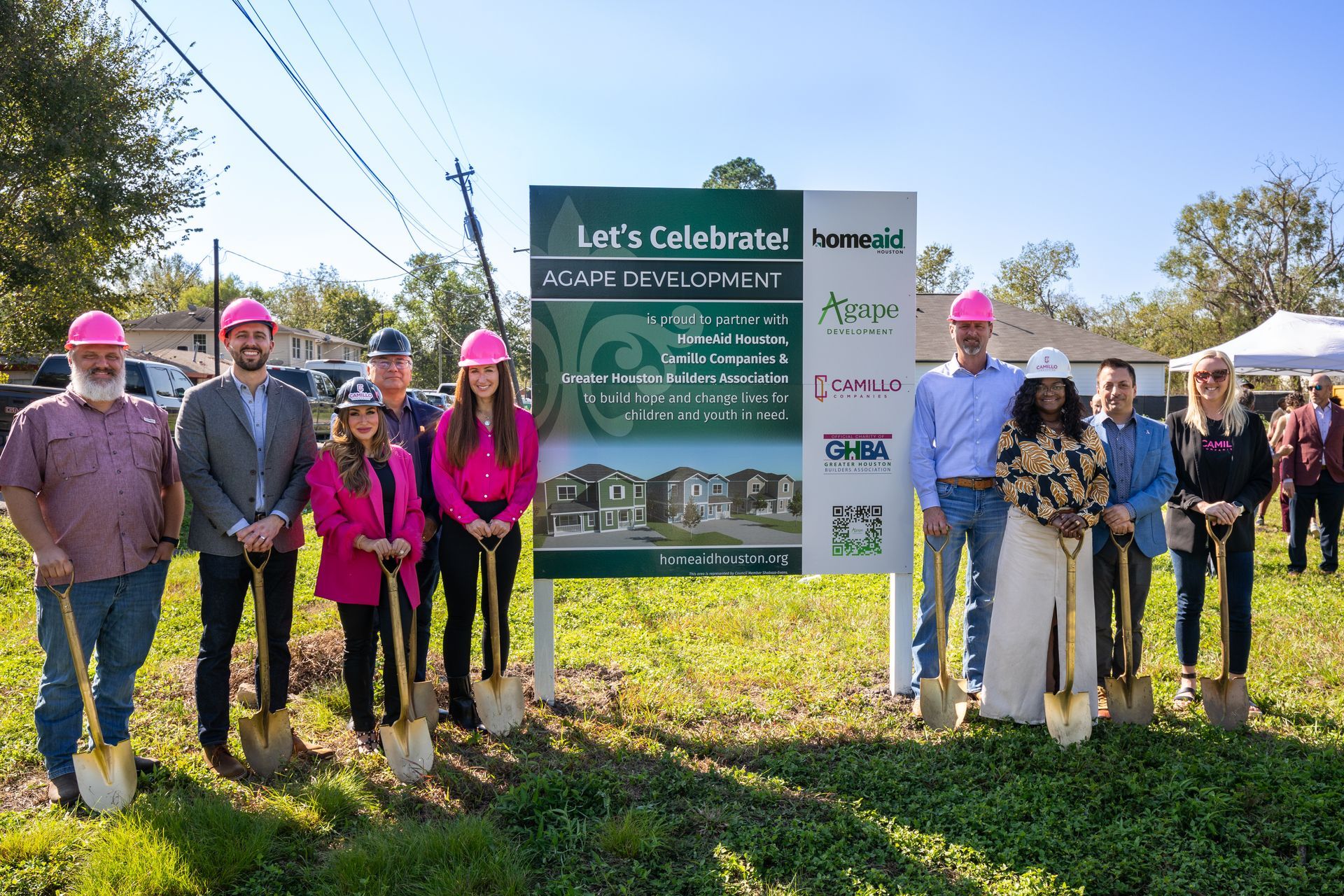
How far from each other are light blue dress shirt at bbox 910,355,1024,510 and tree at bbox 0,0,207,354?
1495cm

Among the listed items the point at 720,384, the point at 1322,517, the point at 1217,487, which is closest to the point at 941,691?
the point at 1217,487

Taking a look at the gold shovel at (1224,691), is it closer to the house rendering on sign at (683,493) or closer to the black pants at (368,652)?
the house rendering on sign at (683,493)

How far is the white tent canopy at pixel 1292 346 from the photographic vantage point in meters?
13.6

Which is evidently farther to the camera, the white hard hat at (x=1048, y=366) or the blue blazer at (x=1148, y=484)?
the blue blazer at (x=1148, y=484)

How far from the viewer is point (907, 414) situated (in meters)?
5.31

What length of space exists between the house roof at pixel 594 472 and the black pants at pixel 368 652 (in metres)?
1.20

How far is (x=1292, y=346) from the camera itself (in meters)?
13.9

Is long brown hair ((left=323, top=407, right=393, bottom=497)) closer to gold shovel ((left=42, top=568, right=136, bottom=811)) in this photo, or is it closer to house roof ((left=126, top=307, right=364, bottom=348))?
gold shovel ((left=42, top=568, right=136, bottom=811))

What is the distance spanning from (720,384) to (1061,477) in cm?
197

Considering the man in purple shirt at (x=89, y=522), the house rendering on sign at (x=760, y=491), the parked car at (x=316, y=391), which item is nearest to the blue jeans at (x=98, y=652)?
the man in purple shirt at (x=89, y=522)

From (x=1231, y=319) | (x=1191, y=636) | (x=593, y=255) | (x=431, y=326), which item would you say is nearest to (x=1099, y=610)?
(x=1191, y=636)

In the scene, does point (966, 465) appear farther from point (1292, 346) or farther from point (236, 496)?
point (1292, 346)

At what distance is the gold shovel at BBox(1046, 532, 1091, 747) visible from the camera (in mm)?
4539

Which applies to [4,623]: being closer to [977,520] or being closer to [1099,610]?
[977,520]
